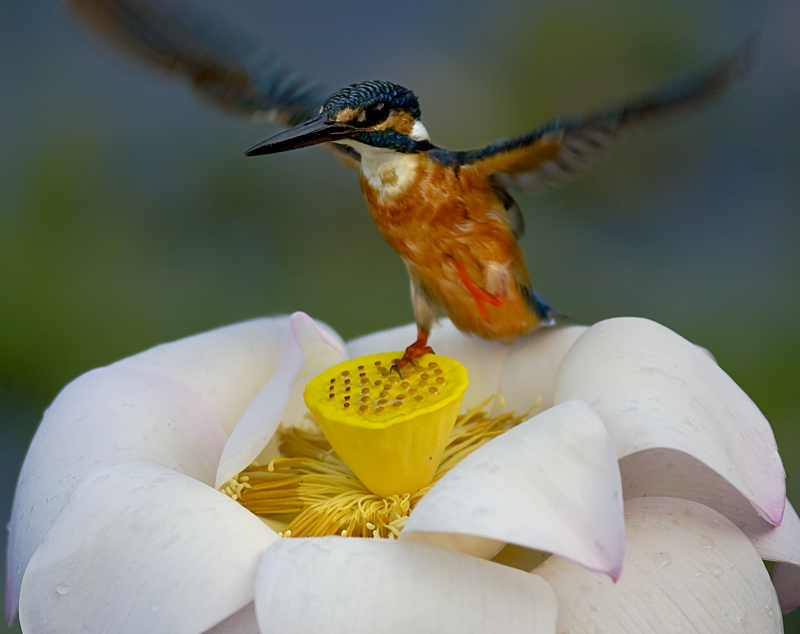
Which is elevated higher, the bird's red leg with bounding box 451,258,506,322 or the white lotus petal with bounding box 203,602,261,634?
the bird's red leg with bounding box 451,258,506,322

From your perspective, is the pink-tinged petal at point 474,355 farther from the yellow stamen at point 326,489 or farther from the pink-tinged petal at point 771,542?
the pink-tinged petal at point 771,542

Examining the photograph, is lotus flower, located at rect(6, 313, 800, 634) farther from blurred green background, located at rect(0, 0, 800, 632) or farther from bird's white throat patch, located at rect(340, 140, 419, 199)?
blurred green background, located at rect(0, 0, 800, 632)

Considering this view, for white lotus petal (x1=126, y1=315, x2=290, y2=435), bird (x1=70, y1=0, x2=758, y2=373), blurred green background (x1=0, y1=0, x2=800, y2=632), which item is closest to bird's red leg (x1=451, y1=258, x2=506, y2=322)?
bird (x1=70, y1=0, x2=758, y2=373)

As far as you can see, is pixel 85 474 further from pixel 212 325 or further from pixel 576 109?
pixel 576 109

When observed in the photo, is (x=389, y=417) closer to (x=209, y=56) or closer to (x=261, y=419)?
(x=261, y=419)

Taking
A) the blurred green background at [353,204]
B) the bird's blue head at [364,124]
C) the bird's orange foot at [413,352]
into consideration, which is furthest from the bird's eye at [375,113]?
the blurred green background at [353,204]

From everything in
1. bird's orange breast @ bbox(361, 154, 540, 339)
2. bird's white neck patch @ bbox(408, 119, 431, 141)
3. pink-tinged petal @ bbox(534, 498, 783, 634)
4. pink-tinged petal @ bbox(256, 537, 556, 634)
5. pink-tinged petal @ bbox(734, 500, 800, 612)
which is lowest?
pink-tinged petal @ bbox(734, 500, 800, 612)

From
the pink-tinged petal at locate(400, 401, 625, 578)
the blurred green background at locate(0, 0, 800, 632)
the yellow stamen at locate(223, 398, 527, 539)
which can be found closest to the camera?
the pink-tinged petal at locate(400, 401, 625, 578)
